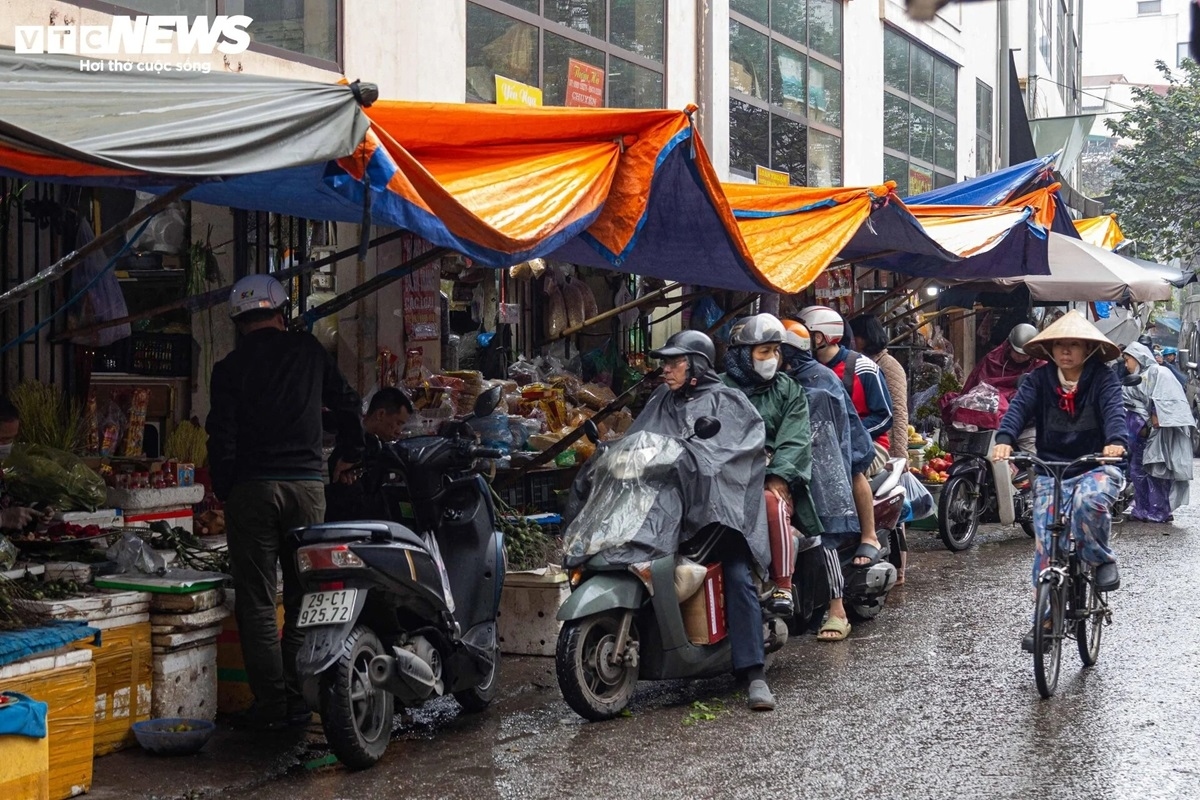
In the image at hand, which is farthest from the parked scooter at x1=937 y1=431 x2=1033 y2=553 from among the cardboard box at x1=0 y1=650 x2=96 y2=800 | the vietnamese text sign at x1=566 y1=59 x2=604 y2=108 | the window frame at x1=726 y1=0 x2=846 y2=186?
the cardboard box at x1=0 y1=650 x2=96 y2=800

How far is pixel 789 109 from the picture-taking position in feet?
54.9

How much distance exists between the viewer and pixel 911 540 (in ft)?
43.7

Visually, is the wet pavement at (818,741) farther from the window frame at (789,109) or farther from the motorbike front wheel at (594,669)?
the window frame at (789,109)

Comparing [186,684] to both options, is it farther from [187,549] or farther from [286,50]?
[286,50]

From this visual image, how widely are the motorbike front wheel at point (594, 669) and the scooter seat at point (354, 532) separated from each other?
0.91 m

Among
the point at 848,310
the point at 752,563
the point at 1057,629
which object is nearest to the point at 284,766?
the point at 752,563

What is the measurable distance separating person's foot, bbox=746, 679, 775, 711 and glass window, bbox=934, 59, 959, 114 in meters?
17.0

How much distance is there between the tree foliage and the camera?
31.2 m

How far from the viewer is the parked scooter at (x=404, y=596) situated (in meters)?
5.38

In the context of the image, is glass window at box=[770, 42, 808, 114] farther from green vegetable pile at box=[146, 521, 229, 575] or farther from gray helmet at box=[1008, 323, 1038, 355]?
green vegetable pile at box=[146, 521, 229, 575]

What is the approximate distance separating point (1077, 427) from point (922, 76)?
15.1 meters

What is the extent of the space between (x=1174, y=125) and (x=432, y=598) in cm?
3027

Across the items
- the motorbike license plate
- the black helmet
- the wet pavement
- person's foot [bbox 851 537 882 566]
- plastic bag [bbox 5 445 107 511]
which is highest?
the black helmet

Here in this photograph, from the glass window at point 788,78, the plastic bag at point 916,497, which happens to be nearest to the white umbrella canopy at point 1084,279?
the glass window at point 788,78
